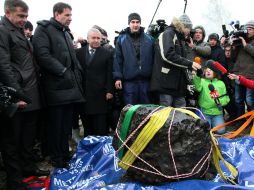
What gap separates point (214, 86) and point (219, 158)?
2232 millimetres

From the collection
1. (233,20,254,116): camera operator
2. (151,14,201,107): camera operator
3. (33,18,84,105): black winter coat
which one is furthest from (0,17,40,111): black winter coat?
(233,20,254,116): camera operator

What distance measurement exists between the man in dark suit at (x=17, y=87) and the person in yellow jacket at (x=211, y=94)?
8.54ft

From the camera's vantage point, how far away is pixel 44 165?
14.4 feet

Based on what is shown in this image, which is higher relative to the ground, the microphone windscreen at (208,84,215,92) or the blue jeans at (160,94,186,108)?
the microphone windscreen at (208,84,215,92)

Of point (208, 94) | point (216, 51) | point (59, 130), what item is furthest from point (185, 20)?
point (59, 130)

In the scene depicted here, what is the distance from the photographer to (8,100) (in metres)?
2.97

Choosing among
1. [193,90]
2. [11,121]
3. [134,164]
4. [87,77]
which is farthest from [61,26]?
[193,90]

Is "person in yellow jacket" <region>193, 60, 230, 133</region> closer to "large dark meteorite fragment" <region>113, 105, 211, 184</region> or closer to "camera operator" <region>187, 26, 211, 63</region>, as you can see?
"camera operator" <region>187, 26, 211, 63</region>

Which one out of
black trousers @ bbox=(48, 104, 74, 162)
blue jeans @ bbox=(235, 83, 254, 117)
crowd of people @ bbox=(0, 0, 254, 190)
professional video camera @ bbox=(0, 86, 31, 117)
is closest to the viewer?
professional video camera @ bbox=(0, 86, 31, 117)

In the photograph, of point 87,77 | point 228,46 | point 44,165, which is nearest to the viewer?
point 44,165

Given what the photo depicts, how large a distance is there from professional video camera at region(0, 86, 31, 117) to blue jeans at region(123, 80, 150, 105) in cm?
192

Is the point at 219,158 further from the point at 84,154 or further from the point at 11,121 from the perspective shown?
the point at 11,121

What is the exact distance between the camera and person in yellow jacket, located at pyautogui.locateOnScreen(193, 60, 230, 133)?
17.2ft

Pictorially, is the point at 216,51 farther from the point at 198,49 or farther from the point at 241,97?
the point at 241,97
